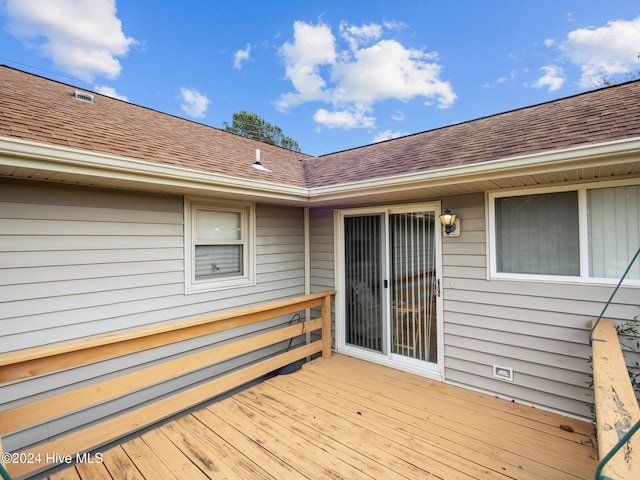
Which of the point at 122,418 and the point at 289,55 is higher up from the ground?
the point at 289,55

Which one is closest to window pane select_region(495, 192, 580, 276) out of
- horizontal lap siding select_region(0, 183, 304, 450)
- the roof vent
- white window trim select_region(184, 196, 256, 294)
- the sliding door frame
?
the sliding door frame

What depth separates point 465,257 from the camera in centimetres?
329

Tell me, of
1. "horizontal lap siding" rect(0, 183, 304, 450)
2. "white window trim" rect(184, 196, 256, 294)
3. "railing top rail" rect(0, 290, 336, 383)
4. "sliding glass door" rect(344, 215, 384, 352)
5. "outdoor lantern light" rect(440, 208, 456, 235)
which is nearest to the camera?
"railing top rail" rect(0, 290, 336, 383)

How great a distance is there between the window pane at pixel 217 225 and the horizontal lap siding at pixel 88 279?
268 millimetres

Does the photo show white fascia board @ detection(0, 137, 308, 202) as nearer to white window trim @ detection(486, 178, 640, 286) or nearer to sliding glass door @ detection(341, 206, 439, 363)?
sliding glass door @ detection(341, 206, 439, 363)

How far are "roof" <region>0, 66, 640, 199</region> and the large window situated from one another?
33 centimetres

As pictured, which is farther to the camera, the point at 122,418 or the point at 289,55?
the point at 289,55

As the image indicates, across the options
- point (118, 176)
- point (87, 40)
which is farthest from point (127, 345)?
point (87, 40)

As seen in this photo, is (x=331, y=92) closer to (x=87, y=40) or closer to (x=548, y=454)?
(x=87, y=40)

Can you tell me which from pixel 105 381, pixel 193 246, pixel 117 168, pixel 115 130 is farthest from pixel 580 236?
pixel 115 130

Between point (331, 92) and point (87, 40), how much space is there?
10100mm

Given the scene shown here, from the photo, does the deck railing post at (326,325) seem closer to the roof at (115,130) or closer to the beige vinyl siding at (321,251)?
the beige vinyl siding at (321,251)

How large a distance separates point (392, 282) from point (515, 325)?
4.49 feet

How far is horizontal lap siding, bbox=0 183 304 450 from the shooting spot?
237cm
